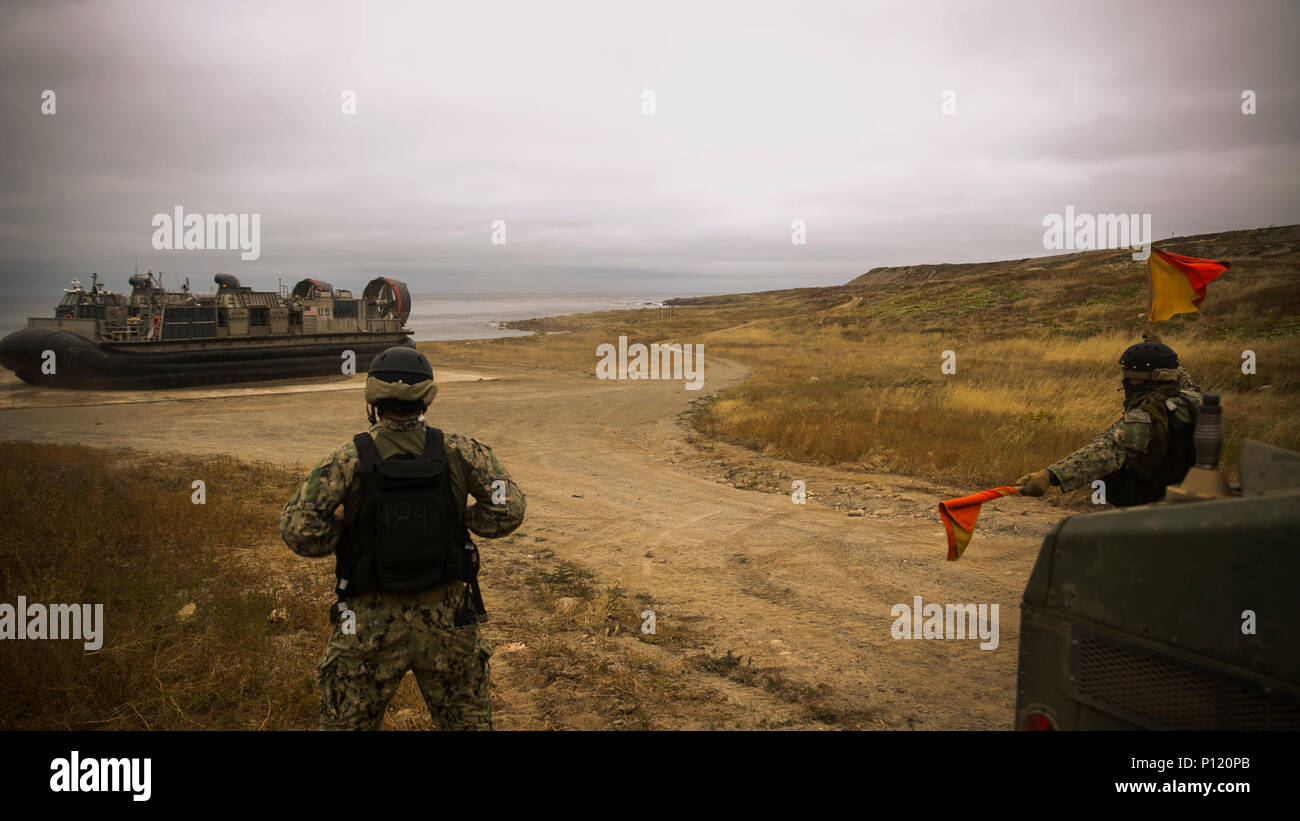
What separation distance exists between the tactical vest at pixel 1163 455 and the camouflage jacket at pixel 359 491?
12.9 feet

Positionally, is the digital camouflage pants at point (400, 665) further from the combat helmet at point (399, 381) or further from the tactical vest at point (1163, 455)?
the tactical vest at point (1163, 455)

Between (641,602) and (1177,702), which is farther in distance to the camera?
(641,602)

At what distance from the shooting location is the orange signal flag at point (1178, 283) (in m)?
6.03

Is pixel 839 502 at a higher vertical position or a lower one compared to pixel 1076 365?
lower

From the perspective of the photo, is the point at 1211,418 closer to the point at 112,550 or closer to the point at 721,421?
the point at 112,550

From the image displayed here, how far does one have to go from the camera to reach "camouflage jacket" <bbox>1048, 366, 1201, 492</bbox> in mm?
4273

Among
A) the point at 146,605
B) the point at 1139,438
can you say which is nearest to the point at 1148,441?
the point at 1139,438

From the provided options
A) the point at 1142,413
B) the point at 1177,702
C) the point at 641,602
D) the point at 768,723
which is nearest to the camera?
the point at 1177,702

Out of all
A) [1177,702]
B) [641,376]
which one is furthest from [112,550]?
[641,376]

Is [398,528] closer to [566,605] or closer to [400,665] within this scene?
[400,665]

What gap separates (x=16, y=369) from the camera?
22281 millimetres

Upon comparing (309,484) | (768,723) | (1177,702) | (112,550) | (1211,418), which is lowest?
(768,723)

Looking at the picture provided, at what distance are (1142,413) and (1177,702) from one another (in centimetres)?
306
